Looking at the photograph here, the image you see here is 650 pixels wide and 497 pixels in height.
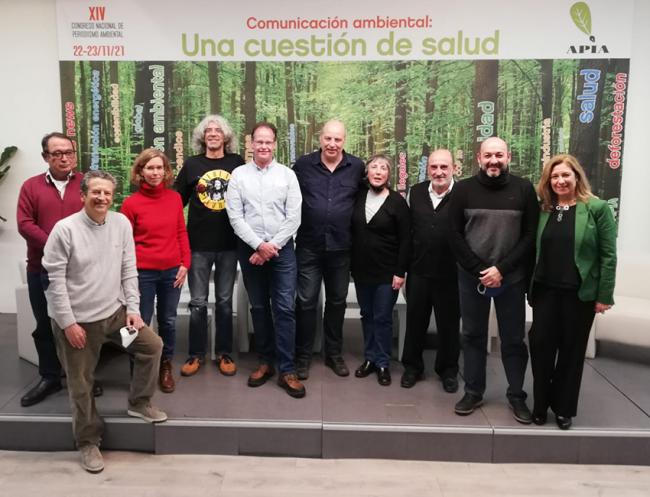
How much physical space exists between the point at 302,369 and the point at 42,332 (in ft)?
4.66

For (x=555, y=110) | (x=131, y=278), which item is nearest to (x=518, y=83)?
(x=555, y=110)

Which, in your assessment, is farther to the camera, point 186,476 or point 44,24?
point 44,24

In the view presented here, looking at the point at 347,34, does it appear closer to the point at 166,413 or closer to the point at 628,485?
the point at 166,413

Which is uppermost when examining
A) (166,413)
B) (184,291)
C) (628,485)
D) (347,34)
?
(347,34)

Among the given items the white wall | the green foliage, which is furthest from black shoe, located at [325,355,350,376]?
the green foliage

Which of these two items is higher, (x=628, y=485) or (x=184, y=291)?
(x=184, y=291)

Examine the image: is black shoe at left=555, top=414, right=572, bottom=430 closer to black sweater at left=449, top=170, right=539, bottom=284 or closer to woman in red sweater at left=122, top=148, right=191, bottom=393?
black sweater at left=449, top=170, right=539, bottom=284

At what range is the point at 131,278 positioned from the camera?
2.46m

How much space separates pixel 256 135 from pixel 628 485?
2402mm

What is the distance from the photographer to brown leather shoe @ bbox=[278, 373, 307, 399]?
113 inches

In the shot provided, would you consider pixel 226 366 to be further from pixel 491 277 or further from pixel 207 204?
pixel 491 277

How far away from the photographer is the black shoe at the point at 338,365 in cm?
319

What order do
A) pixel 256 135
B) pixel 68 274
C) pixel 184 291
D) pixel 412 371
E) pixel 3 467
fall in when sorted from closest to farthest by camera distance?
pixel 68 274
pixel 3 467
pixel 256 135
pixel 412 371
pixel 184 291

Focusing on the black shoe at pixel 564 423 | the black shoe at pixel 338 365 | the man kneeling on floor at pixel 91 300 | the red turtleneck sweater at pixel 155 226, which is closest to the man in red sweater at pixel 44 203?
the red turtleneck sweater at pixel 155 226
